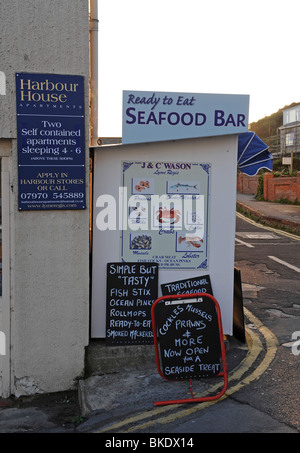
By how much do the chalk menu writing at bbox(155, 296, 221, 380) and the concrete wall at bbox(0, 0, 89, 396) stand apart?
111 cm

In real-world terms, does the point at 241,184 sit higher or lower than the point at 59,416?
higher

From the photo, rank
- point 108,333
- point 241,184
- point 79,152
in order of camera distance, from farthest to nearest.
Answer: point 241,184 < point 108,333 < point 79,152

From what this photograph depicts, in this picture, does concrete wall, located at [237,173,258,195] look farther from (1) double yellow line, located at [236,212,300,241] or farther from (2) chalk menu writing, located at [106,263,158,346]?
(2) chalk menu writing, located at [106,263,158,346]

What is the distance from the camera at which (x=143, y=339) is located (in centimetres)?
595

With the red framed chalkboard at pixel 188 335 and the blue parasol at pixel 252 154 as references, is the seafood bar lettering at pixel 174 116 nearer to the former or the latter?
the blue parasol at pixel 252 154

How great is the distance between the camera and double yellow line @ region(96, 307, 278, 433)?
446 centimetres

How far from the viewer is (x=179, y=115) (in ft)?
18.7

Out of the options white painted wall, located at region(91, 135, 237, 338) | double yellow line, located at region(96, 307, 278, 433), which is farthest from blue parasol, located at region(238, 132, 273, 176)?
double yellow line, located at region(96, 307, 278, 433)

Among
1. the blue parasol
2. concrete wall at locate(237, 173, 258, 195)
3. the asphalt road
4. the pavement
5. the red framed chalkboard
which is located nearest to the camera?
the asphalt road

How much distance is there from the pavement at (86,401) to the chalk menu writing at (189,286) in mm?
801

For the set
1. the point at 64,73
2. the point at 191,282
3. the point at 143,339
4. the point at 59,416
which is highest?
the point at 64,73

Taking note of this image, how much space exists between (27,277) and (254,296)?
16.7 feet
